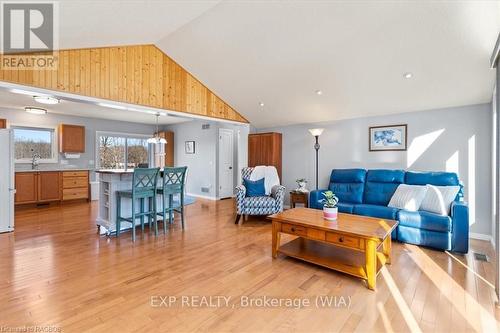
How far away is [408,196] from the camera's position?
362 cm

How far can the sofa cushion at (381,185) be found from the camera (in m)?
4.09

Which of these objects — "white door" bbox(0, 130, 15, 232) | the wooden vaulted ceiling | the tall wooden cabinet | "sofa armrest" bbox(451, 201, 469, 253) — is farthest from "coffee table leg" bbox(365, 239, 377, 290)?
"white door" bbox(0, 130, 15, 232)

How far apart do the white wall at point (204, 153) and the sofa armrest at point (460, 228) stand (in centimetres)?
438

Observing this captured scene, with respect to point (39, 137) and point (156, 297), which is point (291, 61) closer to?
point (156, 297)

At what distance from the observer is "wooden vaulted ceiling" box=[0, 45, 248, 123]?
10.9ft

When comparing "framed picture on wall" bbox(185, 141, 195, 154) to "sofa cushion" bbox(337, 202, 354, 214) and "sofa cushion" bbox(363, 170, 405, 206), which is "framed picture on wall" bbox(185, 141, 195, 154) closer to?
"sofa cushion" bbox(337, 202, 354, 214)

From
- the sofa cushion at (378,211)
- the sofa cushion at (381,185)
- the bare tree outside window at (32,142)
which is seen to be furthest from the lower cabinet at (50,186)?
the sofa cushion at (381,185)

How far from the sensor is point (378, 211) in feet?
12.0

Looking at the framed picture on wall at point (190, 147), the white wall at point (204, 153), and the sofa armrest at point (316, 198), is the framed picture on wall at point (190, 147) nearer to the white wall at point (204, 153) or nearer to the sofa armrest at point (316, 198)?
Result: the white wall at point (204, 153)

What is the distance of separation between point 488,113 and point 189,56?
4751 mm

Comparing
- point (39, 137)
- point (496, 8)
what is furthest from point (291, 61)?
point (39, 137)

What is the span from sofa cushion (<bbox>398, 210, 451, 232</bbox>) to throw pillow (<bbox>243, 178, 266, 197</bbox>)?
7.59ft

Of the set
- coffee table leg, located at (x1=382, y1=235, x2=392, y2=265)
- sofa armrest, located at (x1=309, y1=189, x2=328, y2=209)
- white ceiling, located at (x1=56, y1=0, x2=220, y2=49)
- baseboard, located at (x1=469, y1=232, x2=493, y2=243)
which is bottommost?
baseboard, located at (x1=469, y1=232, x2=493, y2=243)

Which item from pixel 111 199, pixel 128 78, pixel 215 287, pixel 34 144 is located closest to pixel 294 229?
pixel 215 287
